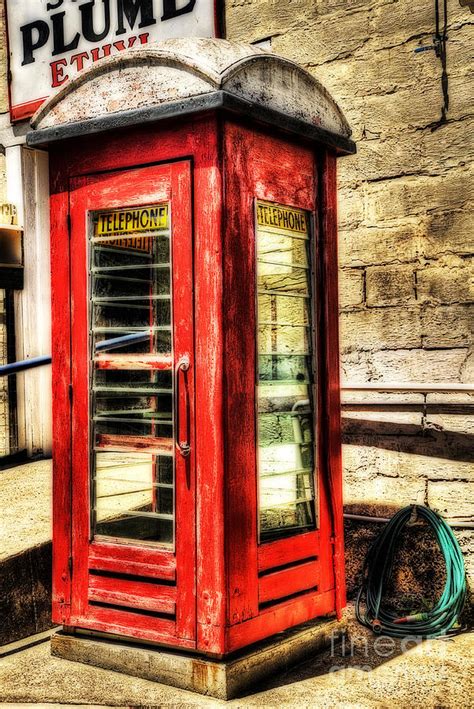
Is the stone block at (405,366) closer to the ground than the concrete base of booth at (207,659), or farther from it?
farther from it

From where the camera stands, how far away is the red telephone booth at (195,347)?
3.68 m

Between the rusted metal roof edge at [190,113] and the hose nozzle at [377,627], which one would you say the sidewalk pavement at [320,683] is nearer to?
the hose nozzle at [377,627]

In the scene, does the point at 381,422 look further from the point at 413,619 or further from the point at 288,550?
the point at 288,550

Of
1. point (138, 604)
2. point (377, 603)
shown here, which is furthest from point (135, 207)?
point (377, 603)

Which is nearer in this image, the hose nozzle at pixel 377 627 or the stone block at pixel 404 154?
the hose nozzle at pixel 377 627

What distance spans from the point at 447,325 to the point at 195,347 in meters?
1.88

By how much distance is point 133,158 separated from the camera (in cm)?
389

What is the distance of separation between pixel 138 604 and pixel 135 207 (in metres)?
1.84

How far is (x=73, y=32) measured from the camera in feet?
22.9

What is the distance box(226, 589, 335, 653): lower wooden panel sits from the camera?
145 inches

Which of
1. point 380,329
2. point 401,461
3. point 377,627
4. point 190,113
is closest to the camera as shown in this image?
point 190,113

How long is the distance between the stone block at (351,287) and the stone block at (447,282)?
0.38m

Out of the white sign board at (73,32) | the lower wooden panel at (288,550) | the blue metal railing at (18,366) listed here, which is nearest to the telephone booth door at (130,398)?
the lower wooden panel at (288,550)

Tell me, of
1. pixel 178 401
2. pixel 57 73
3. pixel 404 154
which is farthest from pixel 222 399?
pixel 57 73
